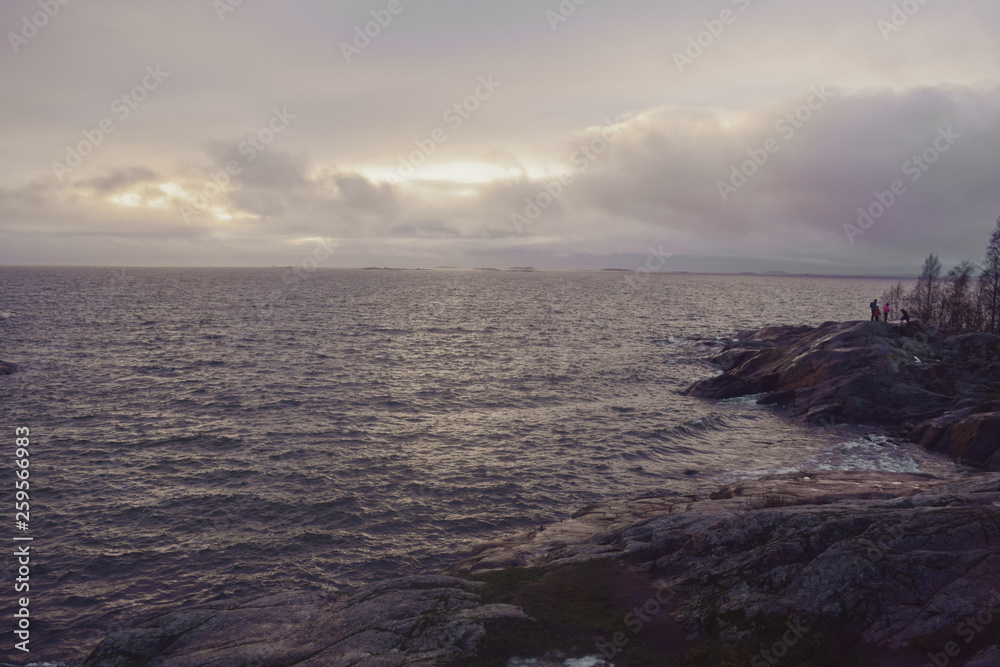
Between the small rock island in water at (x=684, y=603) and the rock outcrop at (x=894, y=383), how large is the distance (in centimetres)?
1723

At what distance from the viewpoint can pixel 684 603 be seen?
609 inches

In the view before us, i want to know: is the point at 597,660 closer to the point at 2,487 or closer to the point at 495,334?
the point at 2,487

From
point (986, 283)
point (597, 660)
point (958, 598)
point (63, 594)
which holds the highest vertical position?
point (986, 283)

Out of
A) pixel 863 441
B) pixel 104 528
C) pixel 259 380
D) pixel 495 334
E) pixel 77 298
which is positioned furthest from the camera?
pixel 77 298

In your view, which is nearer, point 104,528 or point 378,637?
point 378,637

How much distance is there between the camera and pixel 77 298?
13225 centimetres

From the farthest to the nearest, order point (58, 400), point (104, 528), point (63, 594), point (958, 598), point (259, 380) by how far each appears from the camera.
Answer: point (259, 380), point (58, 400), point (104, 528), point (63, 594), point (958, 598)

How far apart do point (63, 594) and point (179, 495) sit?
25.3ft

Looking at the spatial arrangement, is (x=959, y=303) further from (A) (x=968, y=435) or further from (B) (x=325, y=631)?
(B) (x=325, y=631)

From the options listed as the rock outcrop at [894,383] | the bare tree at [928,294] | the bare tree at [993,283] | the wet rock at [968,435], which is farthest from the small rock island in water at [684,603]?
the bare tree at [928,294]

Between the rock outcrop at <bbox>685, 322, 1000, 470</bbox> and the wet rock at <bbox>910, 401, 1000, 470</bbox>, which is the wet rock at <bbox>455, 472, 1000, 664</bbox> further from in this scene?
the rock outcrop at <bbox>685, 322, 1000, 470</bbox>

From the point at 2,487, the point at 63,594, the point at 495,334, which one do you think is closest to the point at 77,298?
the point at 495,334

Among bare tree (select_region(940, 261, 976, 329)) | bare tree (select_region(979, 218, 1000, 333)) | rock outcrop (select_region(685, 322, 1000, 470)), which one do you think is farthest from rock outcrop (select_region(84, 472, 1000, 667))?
bare tree (select_region(940, 261, 976, 329))

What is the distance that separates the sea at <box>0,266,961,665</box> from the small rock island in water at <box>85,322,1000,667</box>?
16.9 feet
